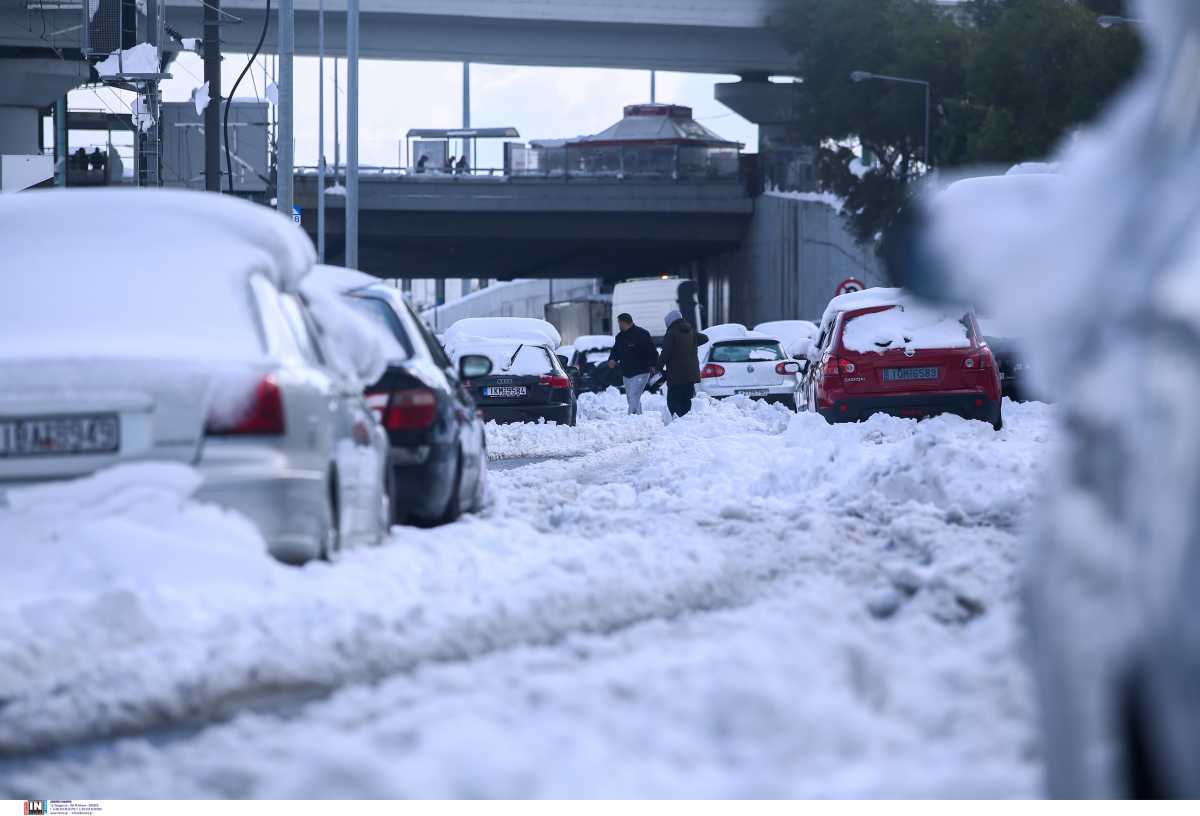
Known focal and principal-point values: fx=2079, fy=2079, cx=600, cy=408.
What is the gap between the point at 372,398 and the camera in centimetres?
1082

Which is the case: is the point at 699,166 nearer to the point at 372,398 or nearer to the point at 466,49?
the point at 466,49

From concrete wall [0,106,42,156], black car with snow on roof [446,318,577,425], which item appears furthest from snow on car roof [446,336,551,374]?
concrete wall [0,106,42,156]

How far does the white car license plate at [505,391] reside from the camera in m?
27.8

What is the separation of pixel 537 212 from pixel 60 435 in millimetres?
61759

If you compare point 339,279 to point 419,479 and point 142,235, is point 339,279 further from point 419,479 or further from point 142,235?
point 142,235

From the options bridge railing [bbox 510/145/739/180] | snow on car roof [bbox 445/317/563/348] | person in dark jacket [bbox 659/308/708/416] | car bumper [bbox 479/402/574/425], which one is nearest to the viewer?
person in dark jacket [bbox 659/308/708/416]

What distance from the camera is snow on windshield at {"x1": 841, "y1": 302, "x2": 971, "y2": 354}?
2123cm

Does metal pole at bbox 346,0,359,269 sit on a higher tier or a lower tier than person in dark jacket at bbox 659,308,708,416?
higher

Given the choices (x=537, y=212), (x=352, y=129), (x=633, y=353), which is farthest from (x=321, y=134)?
(x=633, y=353)

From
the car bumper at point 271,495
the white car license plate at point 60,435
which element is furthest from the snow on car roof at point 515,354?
the white car license plate at point 60,435

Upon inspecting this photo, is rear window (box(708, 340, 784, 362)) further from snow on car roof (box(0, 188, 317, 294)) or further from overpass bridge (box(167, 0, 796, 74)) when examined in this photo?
overpass bridge (box(167, 0, 796, 74))

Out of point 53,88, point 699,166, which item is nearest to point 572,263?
point 699,166

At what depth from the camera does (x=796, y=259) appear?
222 ft

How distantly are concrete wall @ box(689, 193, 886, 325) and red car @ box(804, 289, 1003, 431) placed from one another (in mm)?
38777
